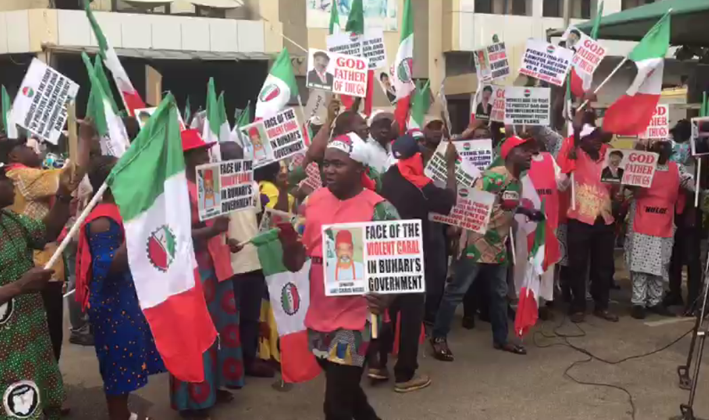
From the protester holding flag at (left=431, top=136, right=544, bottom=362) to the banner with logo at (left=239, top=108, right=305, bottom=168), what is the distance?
168cm

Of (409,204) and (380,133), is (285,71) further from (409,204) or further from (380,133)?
(409,204)

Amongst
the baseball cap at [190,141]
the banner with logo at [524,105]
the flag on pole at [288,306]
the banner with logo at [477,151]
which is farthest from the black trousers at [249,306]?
the banner with logo at [524,105]

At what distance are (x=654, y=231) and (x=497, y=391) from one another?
121 inches

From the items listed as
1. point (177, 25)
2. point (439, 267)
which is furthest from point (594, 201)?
point (177, 25)

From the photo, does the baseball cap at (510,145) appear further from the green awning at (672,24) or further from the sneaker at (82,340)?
the sneaker at (82,340)

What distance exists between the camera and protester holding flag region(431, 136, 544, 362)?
6184mm

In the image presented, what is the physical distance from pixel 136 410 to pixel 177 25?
1415cm

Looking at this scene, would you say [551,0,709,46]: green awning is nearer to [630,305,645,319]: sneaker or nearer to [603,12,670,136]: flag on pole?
[603,12,670,136]: flag on pole

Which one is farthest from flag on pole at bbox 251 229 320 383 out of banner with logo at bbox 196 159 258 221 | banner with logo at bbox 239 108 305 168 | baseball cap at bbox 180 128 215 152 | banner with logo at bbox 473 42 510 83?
banner with logo at bbox 473 42 510 83

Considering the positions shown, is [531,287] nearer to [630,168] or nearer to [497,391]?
[497,391]

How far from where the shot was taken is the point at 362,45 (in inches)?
287

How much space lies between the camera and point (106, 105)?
5.22m

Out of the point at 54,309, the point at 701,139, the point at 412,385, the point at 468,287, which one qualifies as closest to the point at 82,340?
the point at 54,309

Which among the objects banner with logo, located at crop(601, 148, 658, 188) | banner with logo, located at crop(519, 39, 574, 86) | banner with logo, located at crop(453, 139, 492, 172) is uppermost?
banner with logo, located at crop(519, 39, 574, 86)
